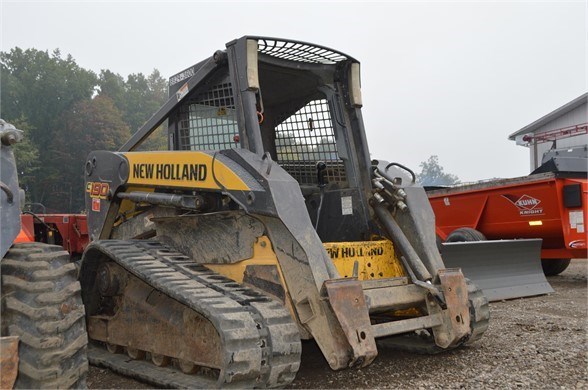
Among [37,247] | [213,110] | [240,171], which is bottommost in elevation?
[37,247]

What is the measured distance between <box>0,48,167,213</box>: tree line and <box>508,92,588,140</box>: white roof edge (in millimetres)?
26657

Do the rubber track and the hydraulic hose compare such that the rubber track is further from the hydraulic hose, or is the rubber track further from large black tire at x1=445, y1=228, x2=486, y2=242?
large black tire at x1=445, y1=228, x2=486, y2=242

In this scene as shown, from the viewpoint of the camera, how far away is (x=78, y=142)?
1790 inches

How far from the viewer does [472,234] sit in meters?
10.4

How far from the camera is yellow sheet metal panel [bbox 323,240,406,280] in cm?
453

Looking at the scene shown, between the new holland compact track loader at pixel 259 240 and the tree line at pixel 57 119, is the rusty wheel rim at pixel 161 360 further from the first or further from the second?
the tree line at pixel 57 119

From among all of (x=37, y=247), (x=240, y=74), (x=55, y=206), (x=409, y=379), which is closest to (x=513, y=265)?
(x=409, y=379)

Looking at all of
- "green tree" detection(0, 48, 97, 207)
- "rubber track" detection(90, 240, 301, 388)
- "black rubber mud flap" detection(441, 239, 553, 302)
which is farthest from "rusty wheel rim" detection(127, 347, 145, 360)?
"green tree" detection(0, 48, 97, 207)

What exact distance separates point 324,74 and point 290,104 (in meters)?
0.44

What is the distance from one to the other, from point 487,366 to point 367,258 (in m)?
1.20

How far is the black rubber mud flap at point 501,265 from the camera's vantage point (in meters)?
8.02

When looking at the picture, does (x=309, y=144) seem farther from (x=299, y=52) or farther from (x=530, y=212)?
(x=530, y=212)

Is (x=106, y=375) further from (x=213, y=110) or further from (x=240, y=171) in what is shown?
(x=213, y=110)

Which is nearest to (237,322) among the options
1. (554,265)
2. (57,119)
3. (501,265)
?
(501,265)
